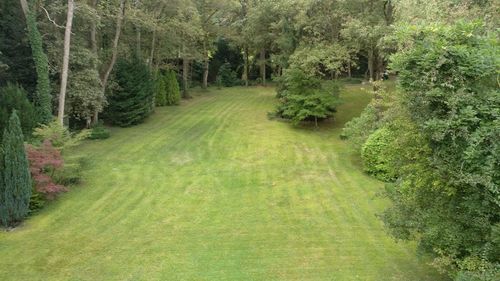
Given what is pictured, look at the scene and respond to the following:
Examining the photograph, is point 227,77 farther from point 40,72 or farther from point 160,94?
point 40,72

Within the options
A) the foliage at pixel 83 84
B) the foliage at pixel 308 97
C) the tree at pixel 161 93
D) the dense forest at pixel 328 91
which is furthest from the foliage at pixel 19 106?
the tree at pixel 161 93

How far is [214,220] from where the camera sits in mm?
12258

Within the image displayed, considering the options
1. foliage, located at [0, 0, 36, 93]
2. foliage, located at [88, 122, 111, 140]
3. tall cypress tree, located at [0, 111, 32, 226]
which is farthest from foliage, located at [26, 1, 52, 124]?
tall cypress tree, located at [0, 111, 32, 226]

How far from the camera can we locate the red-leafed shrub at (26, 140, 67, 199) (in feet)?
42.4

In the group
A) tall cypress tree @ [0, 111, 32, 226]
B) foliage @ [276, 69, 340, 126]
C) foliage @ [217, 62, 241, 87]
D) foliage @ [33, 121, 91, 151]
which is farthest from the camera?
foliage @ [217, 62, 241, 87]

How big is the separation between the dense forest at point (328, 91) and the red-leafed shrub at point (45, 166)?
0.04 metres

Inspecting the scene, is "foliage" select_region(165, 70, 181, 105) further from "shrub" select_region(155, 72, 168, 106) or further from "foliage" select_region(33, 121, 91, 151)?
"foliage" select_region(33, 121, 91, 151)

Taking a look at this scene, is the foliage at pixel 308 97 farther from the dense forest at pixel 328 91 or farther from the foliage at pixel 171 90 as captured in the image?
the foliage at pixel 171 90

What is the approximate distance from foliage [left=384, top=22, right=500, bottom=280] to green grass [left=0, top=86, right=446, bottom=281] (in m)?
2.31

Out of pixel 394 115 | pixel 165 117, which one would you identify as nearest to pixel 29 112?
pixel 165 117

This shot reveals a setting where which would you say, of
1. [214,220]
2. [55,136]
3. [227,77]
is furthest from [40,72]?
[227,77]

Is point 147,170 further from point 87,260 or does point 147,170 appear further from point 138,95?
point 138,95

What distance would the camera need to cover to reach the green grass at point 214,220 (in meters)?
9.56

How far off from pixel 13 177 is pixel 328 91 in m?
16.9
